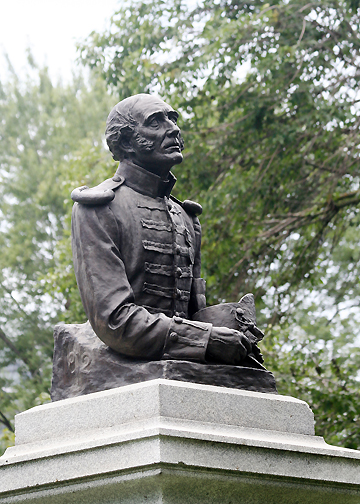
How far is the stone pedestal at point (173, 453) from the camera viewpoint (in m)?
3.71

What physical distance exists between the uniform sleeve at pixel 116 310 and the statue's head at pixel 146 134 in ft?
1.41

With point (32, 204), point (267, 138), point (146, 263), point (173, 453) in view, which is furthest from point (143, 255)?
point (32, 204)

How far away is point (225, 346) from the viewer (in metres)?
4.30

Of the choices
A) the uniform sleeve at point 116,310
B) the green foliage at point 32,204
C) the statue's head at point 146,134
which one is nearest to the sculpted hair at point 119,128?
the statue's head at point 146,134

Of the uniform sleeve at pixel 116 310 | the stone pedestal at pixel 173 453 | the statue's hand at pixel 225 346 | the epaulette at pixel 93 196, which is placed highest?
the epaulette at pixel 93 196

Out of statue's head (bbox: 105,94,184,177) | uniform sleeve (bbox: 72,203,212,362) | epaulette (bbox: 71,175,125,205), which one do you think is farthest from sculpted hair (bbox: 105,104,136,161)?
uniform sleeve (bbox: 72,203,212,362)

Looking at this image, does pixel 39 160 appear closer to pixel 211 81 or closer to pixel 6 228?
pixel 6 228

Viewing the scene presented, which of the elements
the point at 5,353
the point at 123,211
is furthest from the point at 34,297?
the point at 123,211

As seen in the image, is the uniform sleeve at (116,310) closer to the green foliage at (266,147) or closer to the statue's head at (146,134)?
the statue's head at (146,134)

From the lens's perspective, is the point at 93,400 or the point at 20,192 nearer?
the point at 93,400

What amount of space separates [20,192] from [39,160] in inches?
55.0

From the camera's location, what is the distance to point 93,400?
161 inches

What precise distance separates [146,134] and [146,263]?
721mm

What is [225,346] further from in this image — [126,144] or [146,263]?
[126,144]
